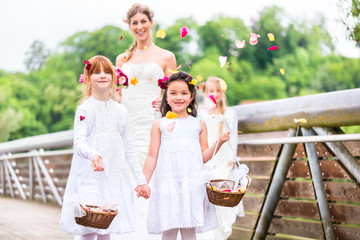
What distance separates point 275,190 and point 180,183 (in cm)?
150

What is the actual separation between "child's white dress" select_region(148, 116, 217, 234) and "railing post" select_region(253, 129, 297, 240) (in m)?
1.27

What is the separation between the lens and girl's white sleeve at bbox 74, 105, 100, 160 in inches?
135

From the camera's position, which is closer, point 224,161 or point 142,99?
point 142,99

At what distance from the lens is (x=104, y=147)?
3.75 m

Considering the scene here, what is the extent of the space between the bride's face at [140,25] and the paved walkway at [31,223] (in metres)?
2.30

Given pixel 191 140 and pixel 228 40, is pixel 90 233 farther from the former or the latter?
pixel 228 40

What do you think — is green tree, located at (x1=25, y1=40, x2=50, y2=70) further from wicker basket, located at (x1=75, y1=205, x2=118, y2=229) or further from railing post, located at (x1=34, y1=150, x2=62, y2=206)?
wicker basket, located at (x1=75, y1=205, x2=118, y2=229)

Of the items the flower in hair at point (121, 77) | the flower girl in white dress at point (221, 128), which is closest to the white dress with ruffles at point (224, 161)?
the flower girl in white dress at point (221, 128)

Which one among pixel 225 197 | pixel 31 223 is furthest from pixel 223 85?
pixel 31 223

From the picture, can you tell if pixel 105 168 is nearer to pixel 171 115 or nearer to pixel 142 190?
pixel 142 190

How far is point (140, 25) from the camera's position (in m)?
4.64

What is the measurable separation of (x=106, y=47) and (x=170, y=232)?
3896cm

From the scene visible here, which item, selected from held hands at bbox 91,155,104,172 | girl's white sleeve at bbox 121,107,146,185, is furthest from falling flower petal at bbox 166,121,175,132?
held hands at bbox 91,155,104,172

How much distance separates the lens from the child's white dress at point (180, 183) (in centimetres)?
363
